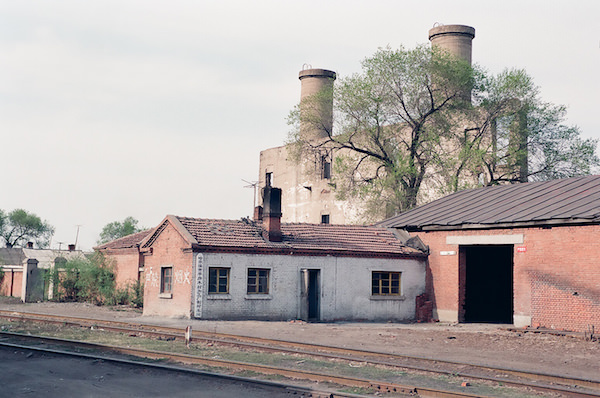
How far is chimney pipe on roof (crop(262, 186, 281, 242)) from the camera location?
84.0 ft

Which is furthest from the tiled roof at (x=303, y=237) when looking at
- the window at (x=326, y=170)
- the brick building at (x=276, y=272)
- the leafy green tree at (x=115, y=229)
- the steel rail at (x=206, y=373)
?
the leafy green tree at (x=115, y=229)

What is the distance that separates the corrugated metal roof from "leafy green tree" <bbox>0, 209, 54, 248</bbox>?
222 feet

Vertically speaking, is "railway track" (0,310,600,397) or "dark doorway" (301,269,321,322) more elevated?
"dark doorway" (301,269,321,322)

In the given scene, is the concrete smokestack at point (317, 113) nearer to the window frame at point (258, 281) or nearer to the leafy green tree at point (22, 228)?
the window frame at point (258, 281)

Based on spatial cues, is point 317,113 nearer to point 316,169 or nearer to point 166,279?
point 316,169

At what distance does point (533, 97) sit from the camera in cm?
3941

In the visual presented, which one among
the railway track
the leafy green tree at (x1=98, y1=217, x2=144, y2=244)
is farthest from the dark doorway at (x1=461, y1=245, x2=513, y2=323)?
the leafy green tree at (x1=98, y1=217, x2=144, y2=244)

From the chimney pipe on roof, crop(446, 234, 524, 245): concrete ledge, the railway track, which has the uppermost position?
the chimney pipe on roof

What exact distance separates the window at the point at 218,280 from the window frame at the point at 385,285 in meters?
5.99

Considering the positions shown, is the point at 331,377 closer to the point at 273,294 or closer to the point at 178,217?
the point at 273,294

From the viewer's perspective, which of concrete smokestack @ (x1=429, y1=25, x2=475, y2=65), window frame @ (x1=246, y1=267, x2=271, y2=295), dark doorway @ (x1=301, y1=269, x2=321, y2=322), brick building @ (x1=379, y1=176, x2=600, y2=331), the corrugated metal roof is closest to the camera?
brick building @ (x1=379, y1=176, x2=600, y2=331)

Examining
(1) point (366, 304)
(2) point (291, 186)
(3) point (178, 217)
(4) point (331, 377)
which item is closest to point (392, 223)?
(1) point (366, 304)

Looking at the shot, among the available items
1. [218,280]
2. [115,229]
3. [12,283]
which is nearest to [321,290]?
[218,280]

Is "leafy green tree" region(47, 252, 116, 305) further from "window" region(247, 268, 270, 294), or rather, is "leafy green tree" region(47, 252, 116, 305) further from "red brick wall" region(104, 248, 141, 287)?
"window" region(247, 268, 270, 294)
